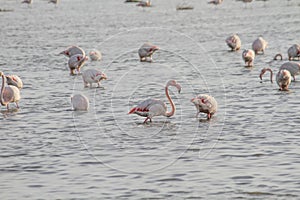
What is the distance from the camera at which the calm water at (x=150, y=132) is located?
12438mm

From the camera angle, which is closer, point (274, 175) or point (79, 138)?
point (274, 175)

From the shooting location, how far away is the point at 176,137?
16109 mm

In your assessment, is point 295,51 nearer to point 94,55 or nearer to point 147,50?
point 147,50

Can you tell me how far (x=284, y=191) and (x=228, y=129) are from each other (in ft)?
16.0

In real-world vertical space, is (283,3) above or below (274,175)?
above

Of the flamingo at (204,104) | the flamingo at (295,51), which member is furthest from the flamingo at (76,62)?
the flamingo at (204,104)

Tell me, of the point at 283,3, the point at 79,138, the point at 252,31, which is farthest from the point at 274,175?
the point at 283,3

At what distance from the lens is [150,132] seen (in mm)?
16531

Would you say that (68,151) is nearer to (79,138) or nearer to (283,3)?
(79,138)

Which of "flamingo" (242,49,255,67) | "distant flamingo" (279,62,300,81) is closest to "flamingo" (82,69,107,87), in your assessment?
"distant flamingo" (279,62,300,81)

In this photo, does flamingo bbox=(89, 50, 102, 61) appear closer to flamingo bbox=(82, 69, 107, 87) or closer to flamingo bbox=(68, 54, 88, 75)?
flamingo bbox=(68, 54, 88, 75)

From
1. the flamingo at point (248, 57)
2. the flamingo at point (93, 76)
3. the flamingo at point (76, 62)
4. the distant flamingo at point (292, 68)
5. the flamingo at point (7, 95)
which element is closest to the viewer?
the flamingo at point (7, 95)

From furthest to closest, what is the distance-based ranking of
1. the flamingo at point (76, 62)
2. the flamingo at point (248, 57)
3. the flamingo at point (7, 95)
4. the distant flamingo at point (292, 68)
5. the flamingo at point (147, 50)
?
the flamingo at point (147, 50), the flamingo at point (248, 57), the flamingo at point (76, 62), the distant flamingo at point (292, 68), the flamingo at point (7, 95)

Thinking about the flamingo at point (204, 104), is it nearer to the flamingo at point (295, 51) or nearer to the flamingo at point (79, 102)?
the flamingo at point (79, 102)
